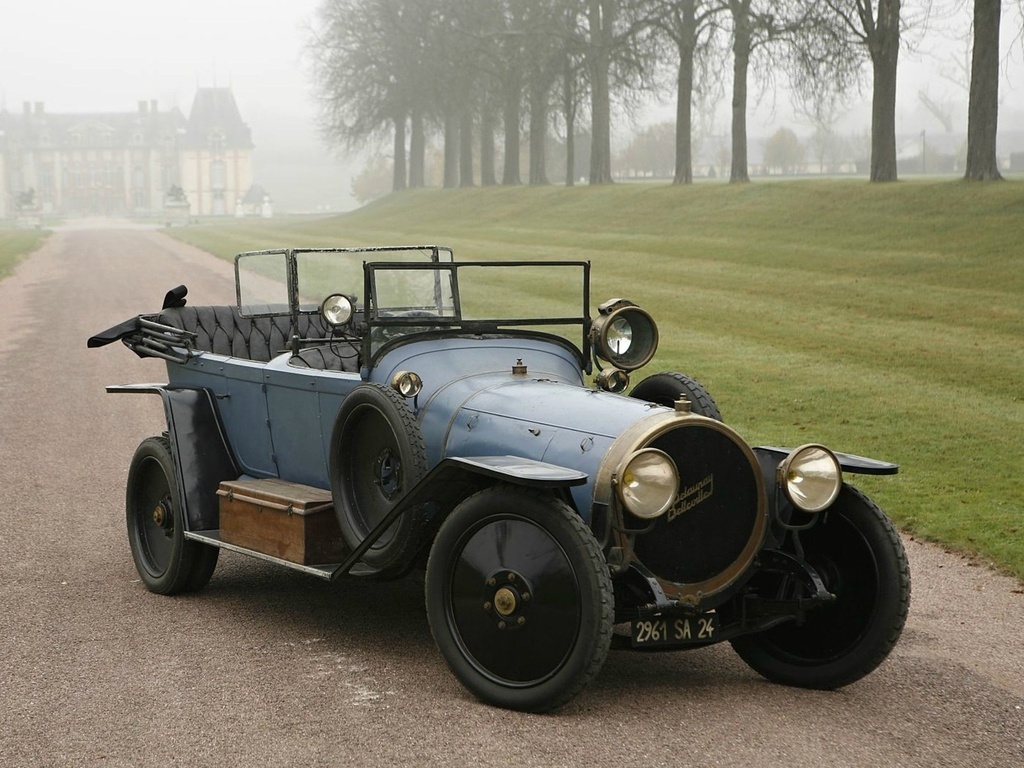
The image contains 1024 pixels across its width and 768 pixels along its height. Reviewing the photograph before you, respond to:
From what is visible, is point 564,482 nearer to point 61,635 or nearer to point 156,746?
point 156,746

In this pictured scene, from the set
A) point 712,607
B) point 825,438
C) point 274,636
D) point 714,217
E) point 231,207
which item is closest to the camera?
point 712,607

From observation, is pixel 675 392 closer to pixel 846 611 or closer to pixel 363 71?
pixel 846 611

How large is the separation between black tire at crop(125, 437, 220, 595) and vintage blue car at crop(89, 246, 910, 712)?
0.02m

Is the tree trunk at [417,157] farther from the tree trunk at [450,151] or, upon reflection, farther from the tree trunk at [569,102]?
the tree trunk at [569,102]

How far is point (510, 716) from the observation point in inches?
187

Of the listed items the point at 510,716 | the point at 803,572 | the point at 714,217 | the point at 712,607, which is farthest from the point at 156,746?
the point at 714,217

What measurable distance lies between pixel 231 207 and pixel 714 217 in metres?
138

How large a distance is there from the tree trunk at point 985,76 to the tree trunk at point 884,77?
3.42 metres

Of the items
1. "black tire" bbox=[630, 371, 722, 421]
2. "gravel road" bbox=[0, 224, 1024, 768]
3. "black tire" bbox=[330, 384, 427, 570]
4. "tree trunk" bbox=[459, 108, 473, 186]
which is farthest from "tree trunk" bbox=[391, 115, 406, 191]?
"black tire" bbox=[330, 384, 427, 570]

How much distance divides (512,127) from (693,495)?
160 ft

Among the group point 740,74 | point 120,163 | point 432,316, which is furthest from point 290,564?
point 120,163

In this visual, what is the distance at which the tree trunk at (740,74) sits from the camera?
34312mm

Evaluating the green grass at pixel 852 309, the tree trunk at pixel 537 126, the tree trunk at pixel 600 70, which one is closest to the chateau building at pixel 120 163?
the tree trunk at pixel 537 126

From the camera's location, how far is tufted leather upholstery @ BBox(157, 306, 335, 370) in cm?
775
